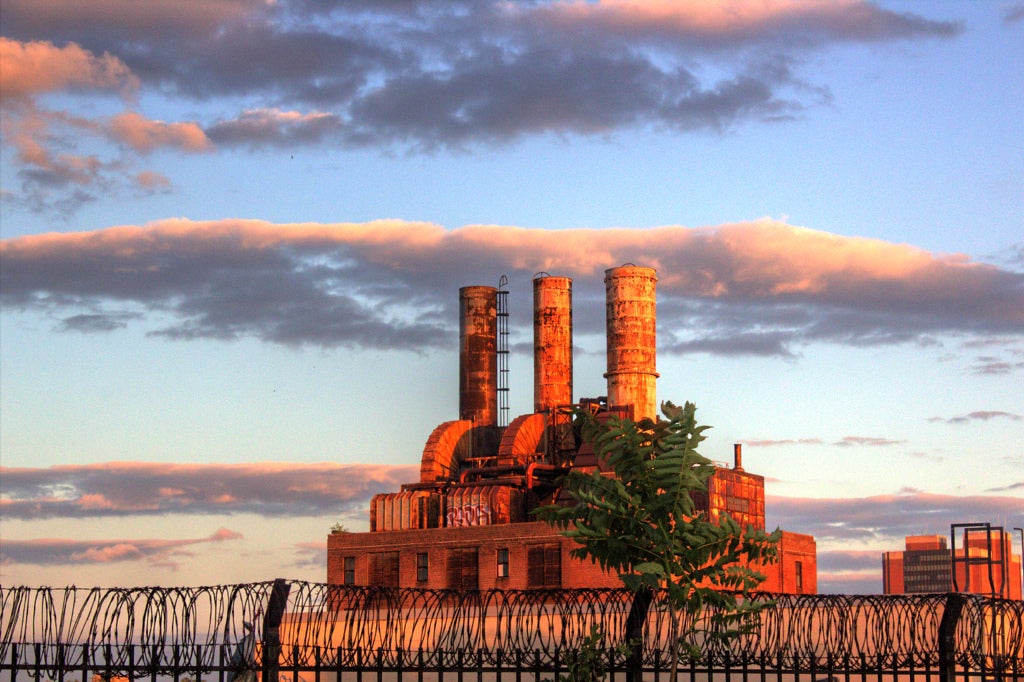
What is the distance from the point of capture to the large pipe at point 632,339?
70312mm

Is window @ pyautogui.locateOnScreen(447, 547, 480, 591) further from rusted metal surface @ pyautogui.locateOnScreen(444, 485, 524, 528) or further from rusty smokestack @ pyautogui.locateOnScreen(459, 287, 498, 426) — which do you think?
rusty smokestack @ pyautogui.locateOnScreen(459, 287, 498, 426)

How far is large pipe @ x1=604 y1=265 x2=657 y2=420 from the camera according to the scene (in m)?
70.3

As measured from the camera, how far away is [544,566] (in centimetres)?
6581

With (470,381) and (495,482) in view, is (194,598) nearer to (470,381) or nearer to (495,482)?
(495,482)

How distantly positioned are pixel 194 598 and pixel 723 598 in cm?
596

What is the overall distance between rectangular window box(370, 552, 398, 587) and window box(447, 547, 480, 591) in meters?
3.88

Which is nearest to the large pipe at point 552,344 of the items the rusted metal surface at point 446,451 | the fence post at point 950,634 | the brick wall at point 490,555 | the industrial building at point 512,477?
the industrial building at point 512,477

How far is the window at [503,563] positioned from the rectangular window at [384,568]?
6.83 metres

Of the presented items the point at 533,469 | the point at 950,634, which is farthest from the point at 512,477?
the point at 950,634

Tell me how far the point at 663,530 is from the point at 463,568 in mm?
53851

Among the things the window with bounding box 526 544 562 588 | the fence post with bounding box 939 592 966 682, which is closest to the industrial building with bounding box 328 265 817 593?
the window with bounding box 526 544 562 588

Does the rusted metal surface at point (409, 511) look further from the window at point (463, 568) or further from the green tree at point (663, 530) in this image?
the green tree at point (663, 530)

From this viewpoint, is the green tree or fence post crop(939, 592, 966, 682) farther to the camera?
fence post crop(939, 592, 966, 682)

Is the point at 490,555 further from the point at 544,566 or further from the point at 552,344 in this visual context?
the point at 552,344
